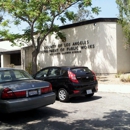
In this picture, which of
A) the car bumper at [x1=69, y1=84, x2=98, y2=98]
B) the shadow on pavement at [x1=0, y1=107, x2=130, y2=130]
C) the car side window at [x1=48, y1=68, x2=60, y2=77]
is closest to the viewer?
the shadow on pavement at [x1=0, y1=107, x2=130, y2=130]

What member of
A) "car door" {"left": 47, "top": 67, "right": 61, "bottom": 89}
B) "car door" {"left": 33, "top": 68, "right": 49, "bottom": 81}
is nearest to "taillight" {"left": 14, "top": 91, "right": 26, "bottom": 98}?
"car door" {"left": 47, "top": 67, "right": 61, "bottom": 89}

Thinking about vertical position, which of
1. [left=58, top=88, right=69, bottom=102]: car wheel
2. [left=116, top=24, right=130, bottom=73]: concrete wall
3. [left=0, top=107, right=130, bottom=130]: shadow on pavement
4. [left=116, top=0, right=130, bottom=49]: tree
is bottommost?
[left=0, top=107, right=130, bottom=130]: shadow on pavement

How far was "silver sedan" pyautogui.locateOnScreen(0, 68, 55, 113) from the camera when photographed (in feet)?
20.6

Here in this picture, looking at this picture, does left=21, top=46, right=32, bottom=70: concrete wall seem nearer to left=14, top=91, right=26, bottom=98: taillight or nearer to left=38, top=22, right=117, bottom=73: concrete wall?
left=38, top=22, right=117, bottom=73: concrete wall

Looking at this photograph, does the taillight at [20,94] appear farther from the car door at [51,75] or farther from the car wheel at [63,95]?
the car door at [51,75]

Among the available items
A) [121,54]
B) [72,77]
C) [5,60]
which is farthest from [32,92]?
[5,60]

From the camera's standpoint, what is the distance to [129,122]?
6.21 m

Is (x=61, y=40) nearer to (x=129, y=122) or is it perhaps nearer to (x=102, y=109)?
(x=102, y=109)

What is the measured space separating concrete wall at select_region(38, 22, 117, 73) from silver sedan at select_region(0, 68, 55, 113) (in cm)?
1121

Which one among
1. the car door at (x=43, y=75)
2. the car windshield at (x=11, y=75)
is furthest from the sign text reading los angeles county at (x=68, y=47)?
the car windshield at (x=11, y=75)

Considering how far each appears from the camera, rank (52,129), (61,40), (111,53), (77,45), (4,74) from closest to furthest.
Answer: (52,129)
(4,74)
(111,53)
(77,45)
(61,40)

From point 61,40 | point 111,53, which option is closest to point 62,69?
point 111,53

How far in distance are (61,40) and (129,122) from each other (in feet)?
50.6

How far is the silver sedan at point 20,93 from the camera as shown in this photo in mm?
6270
